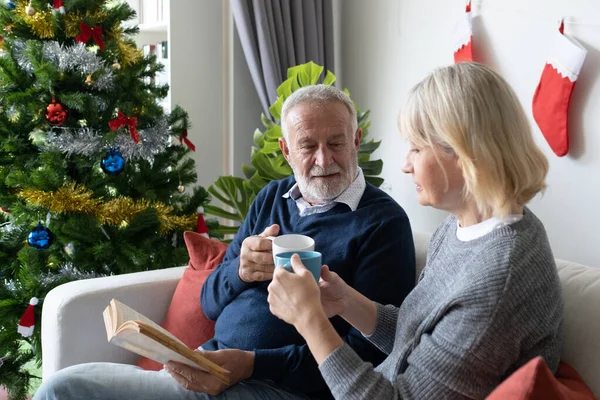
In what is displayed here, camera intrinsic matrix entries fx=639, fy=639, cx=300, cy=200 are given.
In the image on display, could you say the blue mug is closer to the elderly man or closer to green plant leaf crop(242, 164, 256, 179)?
the elderly man

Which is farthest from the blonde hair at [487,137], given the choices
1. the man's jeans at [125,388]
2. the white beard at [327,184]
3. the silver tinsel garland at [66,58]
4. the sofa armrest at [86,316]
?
the silver tinsel garland at [66,58]

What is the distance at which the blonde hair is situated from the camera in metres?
1.16

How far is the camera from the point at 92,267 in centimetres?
255

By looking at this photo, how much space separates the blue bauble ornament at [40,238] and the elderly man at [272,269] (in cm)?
84

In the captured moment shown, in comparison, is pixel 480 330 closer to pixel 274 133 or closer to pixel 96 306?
pixel 96 306

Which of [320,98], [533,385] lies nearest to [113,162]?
[320,98]

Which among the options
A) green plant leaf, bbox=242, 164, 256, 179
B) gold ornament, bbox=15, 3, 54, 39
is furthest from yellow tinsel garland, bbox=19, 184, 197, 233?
gold ornament, bbox=15, 3, 54, 39

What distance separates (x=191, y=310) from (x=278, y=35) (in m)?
1.88

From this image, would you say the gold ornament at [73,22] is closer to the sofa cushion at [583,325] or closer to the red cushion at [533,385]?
the sofa cushion at [583,325]

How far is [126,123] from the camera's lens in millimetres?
2547

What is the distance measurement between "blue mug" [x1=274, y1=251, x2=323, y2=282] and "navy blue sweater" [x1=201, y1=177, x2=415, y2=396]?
1.28 feet

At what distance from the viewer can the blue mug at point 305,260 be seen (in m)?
1.26

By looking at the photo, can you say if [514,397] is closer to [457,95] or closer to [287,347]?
[457,95]

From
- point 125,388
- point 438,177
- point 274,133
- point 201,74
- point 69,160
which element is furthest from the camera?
point 201,74
